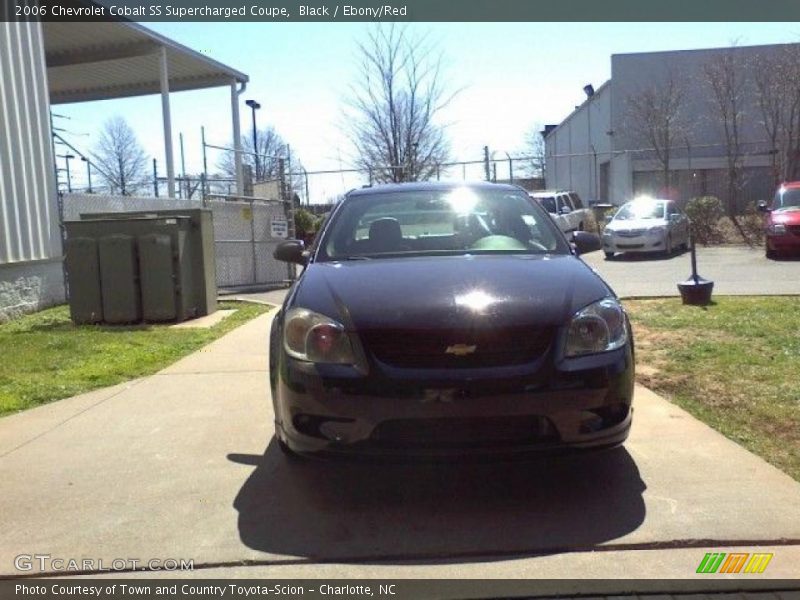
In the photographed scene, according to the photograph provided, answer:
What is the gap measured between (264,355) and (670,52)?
27.1m

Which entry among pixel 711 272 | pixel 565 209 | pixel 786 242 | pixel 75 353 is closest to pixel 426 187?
pixel 75 353

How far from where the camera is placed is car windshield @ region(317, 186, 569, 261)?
467cm

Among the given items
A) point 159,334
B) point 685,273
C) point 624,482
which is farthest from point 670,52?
point 624,482

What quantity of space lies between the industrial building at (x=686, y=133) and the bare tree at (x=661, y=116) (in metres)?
0.08

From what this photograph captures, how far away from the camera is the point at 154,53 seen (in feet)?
53.9

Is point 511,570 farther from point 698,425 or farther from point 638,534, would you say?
point 698,425

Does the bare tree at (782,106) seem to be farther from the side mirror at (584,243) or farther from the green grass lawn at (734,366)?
the side mirror at (584,243)

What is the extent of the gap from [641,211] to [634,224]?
124 centimetres

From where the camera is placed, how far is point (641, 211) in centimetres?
1948

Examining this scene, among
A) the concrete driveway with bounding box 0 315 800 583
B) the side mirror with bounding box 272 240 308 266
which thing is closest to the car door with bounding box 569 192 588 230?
the side mirror with bounding box 272 240 308 266

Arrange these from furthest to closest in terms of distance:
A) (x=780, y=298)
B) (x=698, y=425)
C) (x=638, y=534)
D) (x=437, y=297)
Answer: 1. (x=780, y=298)
2. (x=698, y=425)
3. (x=437, y=297)
4. (x=638, y=534)

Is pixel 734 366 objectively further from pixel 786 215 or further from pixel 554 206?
pixel 554 206

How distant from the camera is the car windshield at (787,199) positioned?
17.2 meters

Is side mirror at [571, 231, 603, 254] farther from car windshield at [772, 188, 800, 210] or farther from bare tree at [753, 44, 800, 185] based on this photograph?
bare tree at [753, 44, 800, 185]
